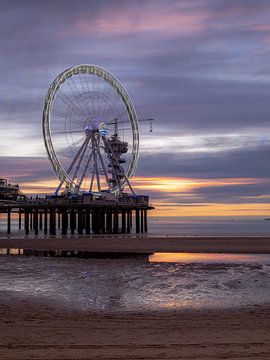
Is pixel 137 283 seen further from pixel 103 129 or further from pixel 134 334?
pixel 103 129

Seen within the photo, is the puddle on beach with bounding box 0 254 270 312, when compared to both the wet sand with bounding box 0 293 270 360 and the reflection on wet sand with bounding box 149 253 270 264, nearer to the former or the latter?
the reflection on wet sand with bounding box 149 253 270 264

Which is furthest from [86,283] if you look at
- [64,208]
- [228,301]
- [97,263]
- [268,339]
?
[64,208]

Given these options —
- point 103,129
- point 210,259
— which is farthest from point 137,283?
point 103,129

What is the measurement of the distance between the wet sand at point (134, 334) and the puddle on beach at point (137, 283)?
132cm

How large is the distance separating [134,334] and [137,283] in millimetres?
8840

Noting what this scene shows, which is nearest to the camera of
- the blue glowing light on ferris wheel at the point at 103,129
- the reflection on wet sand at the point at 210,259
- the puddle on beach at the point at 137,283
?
the puddle on beach at the point at 137,283

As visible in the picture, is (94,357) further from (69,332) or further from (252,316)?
(252,316)

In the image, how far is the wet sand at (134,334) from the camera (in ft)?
25.8

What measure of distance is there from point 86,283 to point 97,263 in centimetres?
758

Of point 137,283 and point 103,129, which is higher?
point 103,129

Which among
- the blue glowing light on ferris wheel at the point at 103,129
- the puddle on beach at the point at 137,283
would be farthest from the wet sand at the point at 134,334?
the blue glowing light on ferris wheel at the point at 103,129

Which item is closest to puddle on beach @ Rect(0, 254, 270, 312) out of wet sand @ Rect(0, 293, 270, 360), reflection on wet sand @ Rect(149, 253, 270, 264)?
reflection on wet sand @ Rect(149, 253, 270, 264)

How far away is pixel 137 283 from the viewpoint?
60.4ft

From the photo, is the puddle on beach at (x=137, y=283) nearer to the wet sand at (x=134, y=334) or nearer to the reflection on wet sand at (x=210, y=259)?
the reflection on wet sand at (x=210, y=259)
